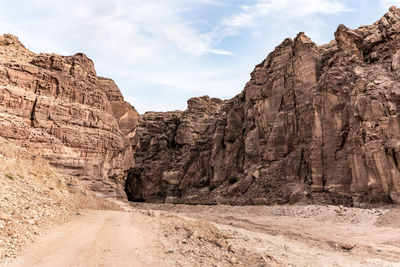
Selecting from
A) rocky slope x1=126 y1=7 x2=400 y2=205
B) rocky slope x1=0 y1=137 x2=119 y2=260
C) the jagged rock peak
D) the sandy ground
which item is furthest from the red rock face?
rocky slope x1=126 y1=7 x2=400 y2=205

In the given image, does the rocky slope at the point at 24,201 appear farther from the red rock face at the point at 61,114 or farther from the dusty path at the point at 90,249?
the red rock face at the point at 61,114

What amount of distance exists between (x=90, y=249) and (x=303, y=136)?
114 ft

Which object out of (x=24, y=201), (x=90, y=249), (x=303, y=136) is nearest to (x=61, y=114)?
(x=24, y=201)

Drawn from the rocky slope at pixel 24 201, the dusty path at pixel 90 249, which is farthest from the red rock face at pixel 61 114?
the dusty path at pixel 90 249

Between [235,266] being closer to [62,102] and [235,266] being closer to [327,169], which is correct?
[327,169]

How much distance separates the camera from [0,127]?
25.5m

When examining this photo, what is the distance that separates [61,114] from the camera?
30828 millimetres

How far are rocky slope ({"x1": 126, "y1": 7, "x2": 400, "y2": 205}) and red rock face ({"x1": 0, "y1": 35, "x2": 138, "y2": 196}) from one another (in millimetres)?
20719

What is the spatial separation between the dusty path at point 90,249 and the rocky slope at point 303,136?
78.2ft

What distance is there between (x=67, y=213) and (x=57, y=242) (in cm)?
616

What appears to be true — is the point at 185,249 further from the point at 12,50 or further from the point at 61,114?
the point at 12,50

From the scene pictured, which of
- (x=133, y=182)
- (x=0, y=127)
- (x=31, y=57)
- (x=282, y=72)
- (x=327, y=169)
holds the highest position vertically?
(x=282, y=72)

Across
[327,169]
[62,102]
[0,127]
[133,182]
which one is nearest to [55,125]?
[62,102]

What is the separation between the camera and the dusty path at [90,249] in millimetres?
7045
